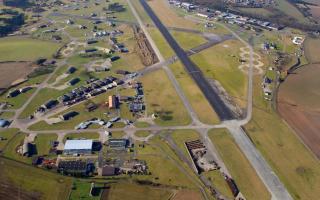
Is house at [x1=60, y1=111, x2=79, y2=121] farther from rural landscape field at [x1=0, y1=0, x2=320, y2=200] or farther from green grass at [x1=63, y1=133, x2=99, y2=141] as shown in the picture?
green grass at [x1=63, y1=133, x2=99, y2=141]

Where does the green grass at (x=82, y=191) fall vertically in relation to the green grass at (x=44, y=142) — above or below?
below

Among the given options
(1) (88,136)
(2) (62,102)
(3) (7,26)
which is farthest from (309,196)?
(3) (7,26)

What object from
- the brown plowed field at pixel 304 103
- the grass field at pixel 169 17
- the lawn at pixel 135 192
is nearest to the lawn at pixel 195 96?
the brown plowed field at pixel 304 103

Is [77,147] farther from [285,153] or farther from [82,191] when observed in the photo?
[285,153]

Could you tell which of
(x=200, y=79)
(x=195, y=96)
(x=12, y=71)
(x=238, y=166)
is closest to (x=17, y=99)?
(x=12, y=71)

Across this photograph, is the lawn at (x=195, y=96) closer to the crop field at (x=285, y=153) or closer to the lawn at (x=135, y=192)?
the crop field at (x=285, y=153)

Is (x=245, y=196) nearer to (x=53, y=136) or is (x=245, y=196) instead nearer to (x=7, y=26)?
(x=53, y=136)
